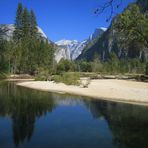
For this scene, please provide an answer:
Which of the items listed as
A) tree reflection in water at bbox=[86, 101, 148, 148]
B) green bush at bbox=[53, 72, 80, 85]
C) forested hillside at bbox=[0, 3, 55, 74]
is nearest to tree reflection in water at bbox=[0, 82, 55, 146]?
tree reflection in water at bbox=[86, 101, 148, 148]

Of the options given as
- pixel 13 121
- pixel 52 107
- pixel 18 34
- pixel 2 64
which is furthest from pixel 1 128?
pixel 18 34

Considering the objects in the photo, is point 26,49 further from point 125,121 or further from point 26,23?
point 125,121

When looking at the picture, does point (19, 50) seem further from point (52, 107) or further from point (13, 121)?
point (13, 121)

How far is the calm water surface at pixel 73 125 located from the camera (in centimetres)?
1748

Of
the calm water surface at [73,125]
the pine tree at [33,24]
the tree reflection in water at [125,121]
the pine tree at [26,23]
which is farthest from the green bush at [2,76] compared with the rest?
the tree reflection in water at [125,121]

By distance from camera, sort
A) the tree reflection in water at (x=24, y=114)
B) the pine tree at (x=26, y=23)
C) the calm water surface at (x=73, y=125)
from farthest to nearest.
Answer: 1. the pine tree at (x=26, y=23)
2. the tree reflection in water at (x=24, y=114)
3. the calm water surface at (x=73, y=125)

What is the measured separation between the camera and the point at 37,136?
1877 centimetres

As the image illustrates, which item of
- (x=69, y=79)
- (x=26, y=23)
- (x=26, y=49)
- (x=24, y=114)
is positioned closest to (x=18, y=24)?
(x=26, y=23)

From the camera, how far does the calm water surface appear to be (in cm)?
1748

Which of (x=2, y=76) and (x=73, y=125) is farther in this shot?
(x=2, y=76)

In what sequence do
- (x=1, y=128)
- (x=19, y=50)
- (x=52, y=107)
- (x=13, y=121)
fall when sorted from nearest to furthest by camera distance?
(x=1, y=128), (x=13, y=121), (x=52, y=107), (x=19, y=50)

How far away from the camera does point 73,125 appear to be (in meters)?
22.4

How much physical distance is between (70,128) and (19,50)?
82.7 metres

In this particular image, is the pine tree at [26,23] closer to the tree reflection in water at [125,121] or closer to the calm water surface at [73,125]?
the calm water surface at [73,125]
